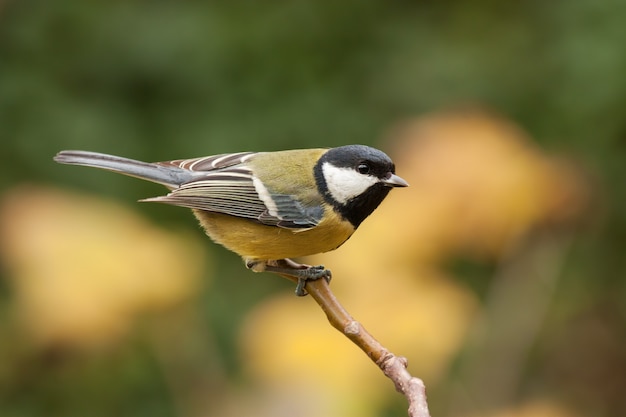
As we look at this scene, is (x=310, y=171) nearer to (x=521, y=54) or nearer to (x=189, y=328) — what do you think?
(x=189, y=328)

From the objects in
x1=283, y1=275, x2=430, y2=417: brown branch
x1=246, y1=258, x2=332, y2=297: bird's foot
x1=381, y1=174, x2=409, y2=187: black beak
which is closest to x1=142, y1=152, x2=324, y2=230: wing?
x1=246, y1=258, x2=332, y2=297: bird's foot

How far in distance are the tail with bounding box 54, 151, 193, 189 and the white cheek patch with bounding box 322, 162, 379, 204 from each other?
420 millimetres

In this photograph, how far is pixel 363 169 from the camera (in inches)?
82.9

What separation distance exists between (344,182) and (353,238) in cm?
84

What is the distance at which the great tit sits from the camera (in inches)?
84.6

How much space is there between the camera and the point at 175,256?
3.06 metres

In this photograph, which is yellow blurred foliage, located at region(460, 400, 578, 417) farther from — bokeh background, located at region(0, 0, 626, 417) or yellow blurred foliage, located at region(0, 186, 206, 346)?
yellow blurred foliage, located at region(0, 186, 206, 346)

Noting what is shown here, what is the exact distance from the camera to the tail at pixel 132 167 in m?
2.19

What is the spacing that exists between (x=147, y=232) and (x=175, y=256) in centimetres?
17

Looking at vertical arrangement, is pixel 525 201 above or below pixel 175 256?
above

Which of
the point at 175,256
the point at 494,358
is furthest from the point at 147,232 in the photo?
the point at 494,358

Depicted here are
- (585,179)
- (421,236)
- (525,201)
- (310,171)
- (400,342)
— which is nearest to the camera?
(310,171)

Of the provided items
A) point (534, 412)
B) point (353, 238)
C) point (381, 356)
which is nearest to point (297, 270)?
point (381, 356)

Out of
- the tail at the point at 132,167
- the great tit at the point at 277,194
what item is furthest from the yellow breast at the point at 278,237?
the tail at the point at 132,167
